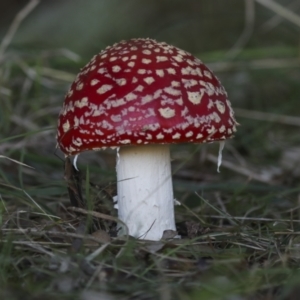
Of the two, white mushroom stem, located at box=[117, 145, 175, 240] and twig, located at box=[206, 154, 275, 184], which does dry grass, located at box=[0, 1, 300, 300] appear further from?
white mushroom stem, located at box=[117, 145, 175, 240]

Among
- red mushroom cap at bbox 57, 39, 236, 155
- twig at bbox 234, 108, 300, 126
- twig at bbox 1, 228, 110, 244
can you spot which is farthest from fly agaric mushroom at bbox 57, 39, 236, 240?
twig at bbox 234, 108, 300, 126

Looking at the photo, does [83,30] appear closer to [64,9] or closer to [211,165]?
[64,9]

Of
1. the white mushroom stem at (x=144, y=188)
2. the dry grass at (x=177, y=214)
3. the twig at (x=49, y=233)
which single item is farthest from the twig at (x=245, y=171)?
the twig at (x=49, y=233)

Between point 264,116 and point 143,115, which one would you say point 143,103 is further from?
point 264,116

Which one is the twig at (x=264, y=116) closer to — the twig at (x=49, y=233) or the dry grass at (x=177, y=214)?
the dry grass at (x=177, y=214)

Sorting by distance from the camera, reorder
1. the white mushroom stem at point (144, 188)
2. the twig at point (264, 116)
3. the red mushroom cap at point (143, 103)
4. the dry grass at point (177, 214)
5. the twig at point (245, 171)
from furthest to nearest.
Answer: the twig at point (264, 116) → the twig at point (245, 171) → the white mushroom stem at point (144, 188) → the red mushroom cap at point (143, 103) → the dry grass at point (177, 214)

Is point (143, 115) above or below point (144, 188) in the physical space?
above

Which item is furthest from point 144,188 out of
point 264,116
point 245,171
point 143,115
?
point 264,116
